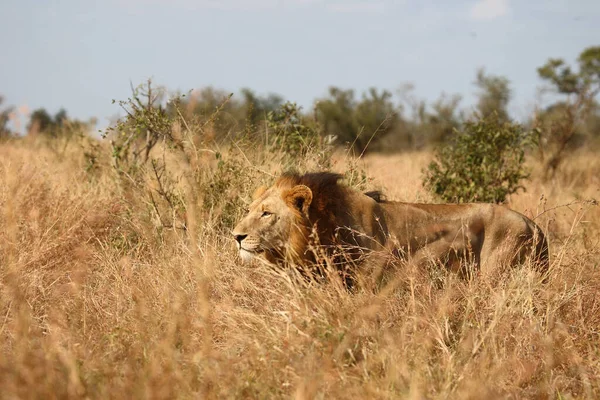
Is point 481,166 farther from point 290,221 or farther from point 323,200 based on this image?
point 290,221

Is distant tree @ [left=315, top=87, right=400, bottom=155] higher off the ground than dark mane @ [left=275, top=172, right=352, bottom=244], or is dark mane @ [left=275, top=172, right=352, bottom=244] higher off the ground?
dark mane @ [left=275, top=172, right=352, bottom=244]

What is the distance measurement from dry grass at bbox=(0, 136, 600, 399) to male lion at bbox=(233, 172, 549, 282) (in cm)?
27

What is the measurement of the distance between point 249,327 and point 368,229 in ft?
4.91

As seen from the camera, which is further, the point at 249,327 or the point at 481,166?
the point at 481,166

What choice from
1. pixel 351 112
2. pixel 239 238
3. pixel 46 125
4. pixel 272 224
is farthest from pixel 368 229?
pixel 351 112

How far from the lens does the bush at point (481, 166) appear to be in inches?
361

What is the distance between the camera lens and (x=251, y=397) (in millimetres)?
3408

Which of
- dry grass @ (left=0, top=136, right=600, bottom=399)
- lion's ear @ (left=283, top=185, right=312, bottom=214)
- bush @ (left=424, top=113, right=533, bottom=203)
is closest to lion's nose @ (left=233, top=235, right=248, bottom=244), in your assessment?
dry grass @ (left=0, top=136, right=600, bottom=399)

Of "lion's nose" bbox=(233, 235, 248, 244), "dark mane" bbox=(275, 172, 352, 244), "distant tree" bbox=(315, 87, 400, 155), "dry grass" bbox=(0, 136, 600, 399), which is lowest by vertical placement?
"distant tree" bbox=(315, 87, 400, 155)

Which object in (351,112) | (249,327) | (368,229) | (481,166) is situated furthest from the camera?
(351,112)

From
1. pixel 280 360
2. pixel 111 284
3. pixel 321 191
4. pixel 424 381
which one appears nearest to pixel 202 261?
pixel 111 284

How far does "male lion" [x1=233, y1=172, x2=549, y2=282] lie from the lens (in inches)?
204

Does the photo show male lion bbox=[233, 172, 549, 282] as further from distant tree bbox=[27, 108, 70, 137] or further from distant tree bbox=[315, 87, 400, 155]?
distant tree bbox=[315, 87, 400, 155]

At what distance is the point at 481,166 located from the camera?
9.40 metres
